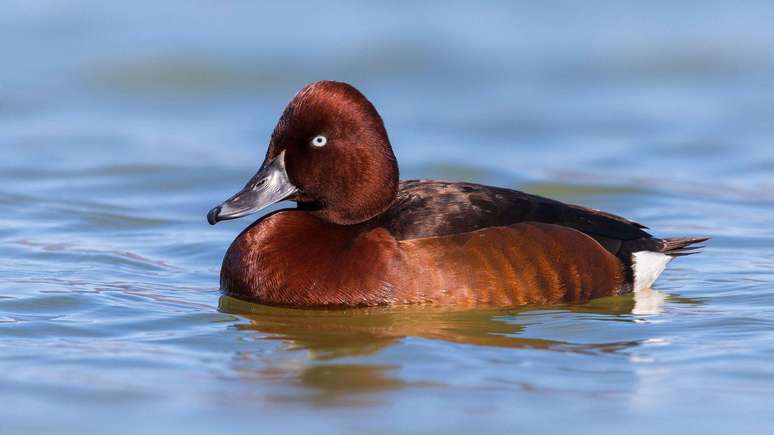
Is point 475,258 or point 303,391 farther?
point 475,258

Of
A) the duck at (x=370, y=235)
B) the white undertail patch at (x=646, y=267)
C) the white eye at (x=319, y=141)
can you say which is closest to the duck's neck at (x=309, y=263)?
the duck at (x=370, y=235)

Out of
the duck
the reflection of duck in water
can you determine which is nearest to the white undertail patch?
the duck

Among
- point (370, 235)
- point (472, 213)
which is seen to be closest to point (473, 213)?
point (472, 213)

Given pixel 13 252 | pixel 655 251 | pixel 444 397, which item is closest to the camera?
pixel 444 397

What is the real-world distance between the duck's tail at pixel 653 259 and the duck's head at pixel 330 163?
155 cm

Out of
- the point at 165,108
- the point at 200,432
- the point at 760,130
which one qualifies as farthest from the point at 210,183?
the point at 200,432

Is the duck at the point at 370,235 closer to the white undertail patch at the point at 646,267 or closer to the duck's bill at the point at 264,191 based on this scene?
the duck's bill at the point at 264,191

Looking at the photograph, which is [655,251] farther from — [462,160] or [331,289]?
[462,160]

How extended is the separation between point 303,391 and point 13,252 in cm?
354

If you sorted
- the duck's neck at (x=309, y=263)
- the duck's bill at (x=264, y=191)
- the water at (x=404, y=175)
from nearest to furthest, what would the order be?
1. the water at (x=404, y=175)
2. the duck's neck at (x=309, y=263)
3. the duck's bill at (x=264, y=191)

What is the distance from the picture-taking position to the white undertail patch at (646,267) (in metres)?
7.92

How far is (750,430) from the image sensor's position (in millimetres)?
5281

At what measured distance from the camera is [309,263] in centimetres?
713

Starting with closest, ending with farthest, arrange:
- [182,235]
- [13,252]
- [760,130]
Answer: [13,252] → [182,235] → [760,130]
